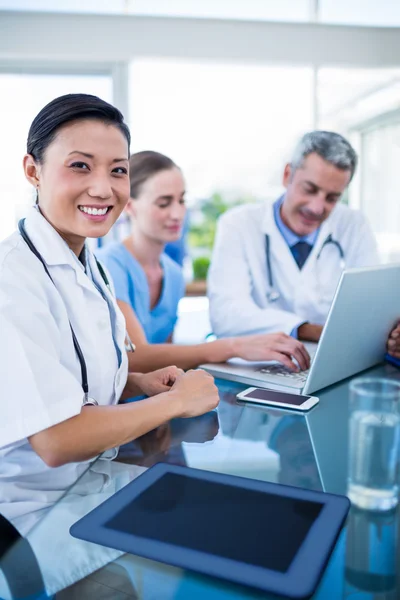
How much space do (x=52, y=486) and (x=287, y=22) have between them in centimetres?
385

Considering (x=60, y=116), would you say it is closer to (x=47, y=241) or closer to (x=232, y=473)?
(x=47, y=241)

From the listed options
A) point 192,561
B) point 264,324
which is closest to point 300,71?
point 264,324

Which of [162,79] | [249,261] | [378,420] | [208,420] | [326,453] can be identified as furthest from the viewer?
[162,79]

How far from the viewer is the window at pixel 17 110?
3863 millimetres

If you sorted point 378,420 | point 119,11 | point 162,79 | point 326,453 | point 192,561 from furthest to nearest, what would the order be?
Answer: point 162,79, point 119,11, point 326,453, point 378,420, point 192,561

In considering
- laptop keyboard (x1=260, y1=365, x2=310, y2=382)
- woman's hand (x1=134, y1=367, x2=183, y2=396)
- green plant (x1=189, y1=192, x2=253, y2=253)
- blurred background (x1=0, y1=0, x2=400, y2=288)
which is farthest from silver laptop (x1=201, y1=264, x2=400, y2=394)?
green plant (x1=189, y1=192, x2=253, y2=253)

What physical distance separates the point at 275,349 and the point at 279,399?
248mm

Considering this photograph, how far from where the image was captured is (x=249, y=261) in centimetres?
207

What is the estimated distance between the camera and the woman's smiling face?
1036 millimetres

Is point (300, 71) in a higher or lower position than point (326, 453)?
higher

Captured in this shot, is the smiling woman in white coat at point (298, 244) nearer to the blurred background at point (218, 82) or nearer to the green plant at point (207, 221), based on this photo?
the blurred background at point (218, 82)

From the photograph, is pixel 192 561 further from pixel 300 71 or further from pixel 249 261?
pixel 300 71

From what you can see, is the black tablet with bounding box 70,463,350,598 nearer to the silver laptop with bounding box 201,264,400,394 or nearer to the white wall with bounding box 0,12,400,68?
the silver laptop with bounding box 201,264,400,394

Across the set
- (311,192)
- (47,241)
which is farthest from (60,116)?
(311,192)
